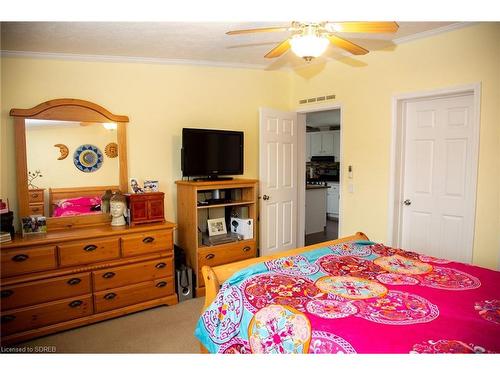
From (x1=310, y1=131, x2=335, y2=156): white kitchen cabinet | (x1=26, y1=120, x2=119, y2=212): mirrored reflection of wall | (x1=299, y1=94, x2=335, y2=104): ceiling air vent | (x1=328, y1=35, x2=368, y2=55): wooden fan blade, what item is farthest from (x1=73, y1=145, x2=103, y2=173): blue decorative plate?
(x1=310, y1=131, x2=335, y2=156): white kitchen cabinet

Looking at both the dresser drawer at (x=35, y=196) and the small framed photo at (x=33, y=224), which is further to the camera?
the dresser drawer at (x=35, y=196)

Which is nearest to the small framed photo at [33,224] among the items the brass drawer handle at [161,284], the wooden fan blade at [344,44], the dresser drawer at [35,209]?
the dresser drawer at [35,209]

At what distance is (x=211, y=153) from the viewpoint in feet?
12.4

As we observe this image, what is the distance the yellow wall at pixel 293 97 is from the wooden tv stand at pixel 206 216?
0.90ft

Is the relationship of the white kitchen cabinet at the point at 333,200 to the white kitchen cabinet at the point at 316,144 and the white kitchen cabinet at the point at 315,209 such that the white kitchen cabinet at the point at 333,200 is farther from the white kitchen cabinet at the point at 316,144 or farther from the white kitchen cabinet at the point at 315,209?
the white kitchen cabinet at the point at 315,209

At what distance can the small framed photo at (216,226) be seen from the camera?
12.5 ft

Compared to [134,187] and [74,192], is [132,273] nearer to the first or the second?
[134,187]

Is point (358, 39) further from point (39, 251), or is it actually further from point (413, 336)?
point (39, 251)

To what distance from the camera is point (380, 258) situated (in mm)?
2268

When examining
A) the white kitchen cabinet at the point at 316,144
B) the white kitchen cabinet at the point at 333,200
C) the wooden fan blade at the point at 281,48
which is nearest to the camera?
the wooden fan blade at the point at 281,48

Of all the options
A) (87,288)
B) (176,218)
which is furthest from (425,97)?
(87,288)

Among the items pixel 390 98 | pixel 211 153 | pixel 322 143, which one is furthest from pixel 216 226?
pixel 322 143

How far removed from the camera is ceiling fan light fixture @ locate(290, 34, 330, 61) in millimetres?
2043

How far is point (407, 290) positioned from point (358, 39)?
2.46m
